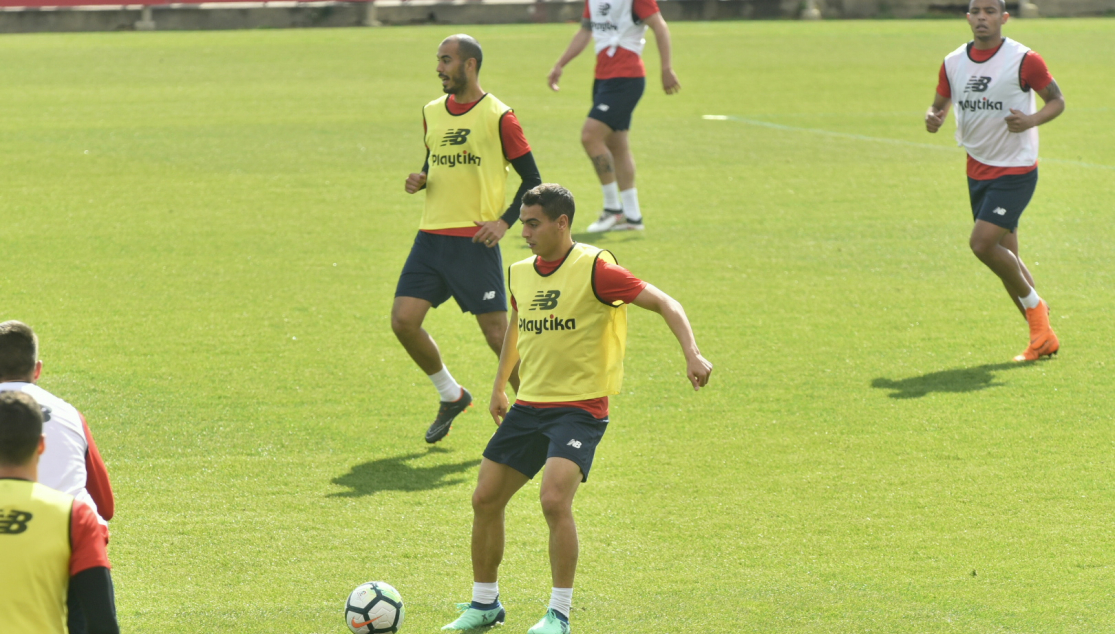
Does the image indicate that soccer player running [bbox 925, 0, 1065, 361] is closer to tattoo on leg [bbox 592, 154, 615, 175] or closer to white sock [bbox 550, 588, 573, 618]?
tattoo on leg [bbox 592, 154, 615, 175]

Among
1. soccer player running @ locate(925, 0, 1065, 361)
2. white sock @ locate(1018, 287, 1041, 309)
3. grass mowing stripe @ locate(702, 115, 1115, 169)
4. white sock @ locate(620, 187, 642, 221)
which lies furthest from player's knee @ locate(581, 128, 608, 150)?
grass mowing stripe @ locate(702, 115, 1115, 169)

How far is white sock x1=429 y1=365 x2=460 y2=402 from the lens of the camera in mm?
8305

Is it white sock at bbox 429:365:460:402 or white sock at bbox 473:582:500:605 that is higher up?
white sock at bbox 473:582:500:605

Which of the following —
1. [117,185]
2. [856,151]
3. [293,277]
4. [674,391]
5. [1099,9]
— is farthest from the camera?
Answer: [1099,9]

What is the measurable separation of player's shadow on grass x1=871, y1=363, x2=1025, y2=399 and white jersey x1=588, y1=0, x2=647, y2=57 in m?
5.88

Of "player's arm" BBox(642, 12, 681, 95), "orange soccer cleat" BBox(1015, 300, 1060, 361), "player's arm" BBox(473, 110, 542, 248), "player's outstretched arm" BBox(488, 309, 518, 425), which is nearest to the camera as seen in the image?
"player's outstretched arm" BBox(488, 309, 518, 425)

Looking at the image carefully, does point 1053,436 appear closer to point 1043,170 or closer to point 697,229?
point 697,229

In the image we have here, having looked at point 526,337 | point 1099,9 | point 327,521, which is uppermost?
point 526,337

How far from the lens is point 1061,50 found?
32625mm

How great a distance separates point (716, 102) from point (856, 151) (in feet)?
19.5

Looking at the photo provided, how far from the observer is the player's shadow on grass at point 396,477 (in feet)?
24.4

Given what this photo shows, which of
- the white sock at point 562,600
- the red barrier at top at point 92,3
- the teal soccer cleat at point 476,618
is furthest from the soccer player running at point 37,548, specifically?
the red barrier at top at point 92,3

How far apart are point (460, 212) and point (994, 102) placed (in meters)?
4.21

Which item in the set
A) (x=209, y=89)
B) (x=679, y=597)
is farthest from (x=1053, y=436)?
(x=209, y=89)
